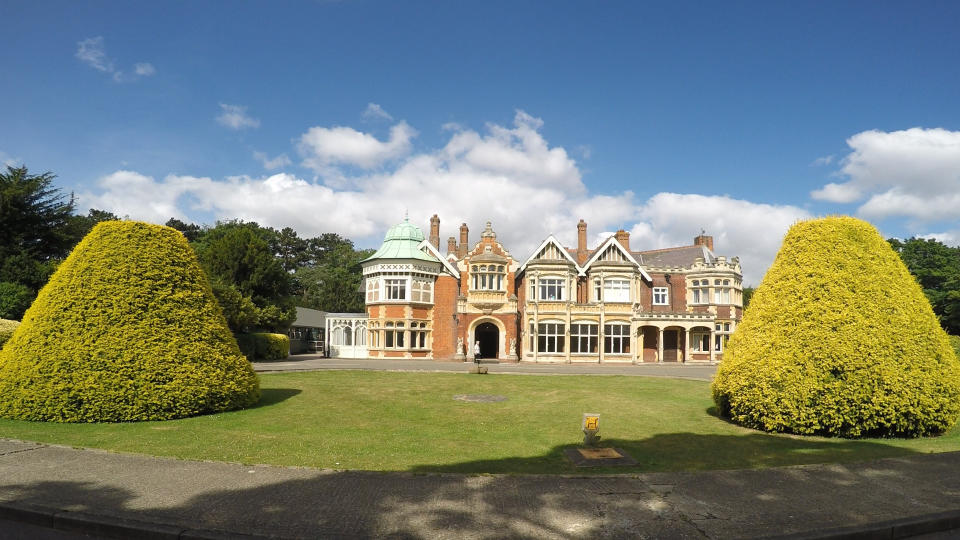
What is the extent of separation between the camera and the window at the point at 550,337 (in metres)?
39.4

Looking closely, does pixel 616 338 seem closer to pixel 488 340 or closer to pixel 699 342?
pixel 699 342

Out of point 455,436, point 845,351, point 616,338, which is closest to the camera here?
point 845,351

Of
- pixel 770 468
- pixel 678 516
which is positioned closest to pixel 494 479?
pixel 678 516

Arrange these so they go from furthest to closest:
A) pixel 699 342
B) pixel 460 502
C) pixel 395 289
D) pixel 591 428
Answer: pixel 699 342 → pixel 395 289 → pixel 591 428 → pixel 460 502

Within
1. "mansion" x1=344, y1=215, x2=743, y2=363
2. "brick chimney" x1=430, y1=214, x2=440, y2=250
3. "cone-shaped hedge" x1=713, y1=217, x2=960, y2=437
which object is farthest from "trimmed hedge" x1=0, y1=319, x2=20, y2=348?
"brick chimney" x1=430, y1=214, x2=440, y2=250

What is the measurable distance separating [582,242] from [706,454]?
34.5 m

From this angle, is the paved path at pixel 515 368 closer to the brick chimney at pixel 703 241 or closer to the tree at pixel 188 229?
the brick chimney at pixel 703 241

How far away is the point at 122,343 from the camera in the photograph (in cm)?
1250

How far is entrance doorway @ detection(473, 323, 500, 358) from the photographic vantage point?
45.1 metres

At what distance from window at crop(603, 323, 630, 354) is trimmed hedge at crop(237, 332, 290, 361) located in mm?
24287

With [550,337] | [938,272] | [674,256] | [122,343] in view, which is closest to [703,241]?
[674,256]

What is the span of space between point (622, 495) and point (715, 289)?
37.8 metres

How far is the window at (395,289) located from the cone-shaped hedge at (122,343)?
25993 millimetres

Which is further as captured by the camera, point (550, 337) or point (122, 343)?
point (550, 337)
